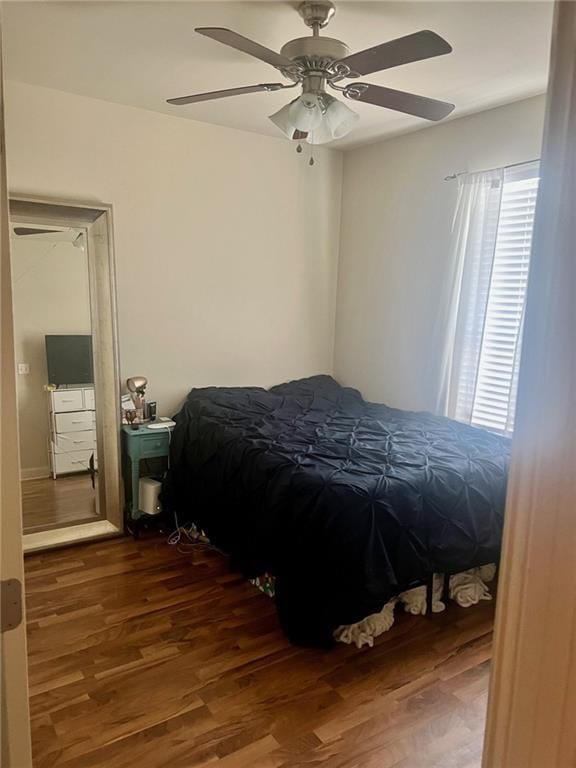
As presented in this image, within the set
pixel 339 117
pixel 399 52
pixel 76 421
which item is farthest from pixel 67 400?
pixel 399 52

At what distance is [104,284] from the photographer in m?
3.41

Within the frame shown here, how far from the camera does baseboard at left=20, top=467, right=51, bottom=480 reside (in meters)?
3.47

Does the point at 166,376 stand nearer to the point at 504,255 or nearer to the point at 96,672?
the point at 96,672

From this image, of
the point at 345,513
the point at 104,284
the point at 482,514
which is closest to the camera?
the point at 345,513

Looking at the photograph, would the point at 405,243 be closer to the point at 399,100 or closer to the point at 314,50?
the point at 399,100

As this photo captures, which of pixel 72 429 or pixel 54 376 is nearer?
pixel 54 376

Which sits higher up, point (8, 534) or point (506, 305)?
point (506, 305)

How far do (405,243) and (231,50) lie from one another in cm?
186

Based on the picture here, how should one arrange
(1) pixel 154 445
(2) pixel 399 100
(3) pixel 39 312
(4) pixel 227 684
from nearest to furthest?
(4) pixel 227 684, (2) pixel 399 100, (3) pixel 39 312, (1) pixel 154 445

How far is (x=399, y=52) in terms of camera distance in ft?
6.15

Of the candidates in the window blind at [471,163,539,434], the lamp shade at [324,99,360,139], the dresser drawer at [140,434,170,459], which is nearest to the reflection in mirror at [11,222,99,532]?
the dresser drawer at [140,434,170,459]

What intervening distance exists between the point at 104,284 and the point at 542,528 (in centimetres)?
313

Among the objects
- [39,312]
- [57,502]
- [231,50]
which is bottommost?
[57,502]

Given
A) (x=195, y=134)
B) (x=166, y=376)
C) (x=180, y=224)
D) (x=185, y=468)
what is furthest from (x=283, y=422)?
(x=195, y=134)
